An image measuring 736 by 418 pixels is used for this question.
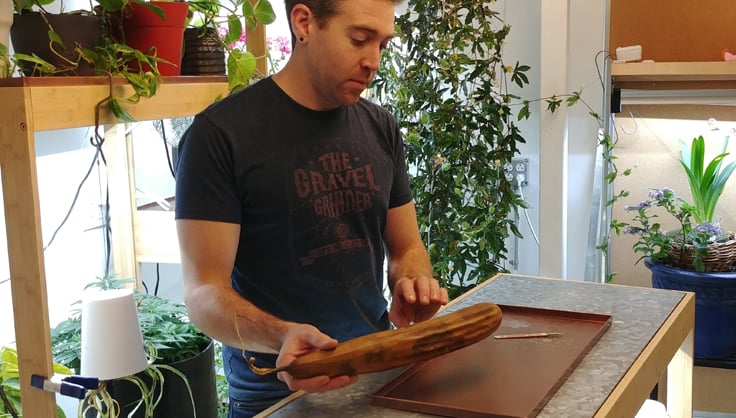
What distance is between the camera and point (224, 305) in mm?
1293

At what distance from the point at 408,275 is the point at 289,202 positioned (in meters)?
0.30

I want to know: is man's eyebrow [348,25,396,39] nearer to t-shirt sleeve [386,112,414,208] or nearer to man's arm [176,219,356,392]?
t-shirt sleeve [386,112,414,208]

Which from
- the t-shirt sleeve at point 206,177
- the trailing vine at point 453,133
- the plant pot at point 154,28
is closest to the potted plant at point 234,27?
the plant pot at point 154,28

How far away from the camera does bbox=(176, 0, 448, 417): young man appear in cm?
138

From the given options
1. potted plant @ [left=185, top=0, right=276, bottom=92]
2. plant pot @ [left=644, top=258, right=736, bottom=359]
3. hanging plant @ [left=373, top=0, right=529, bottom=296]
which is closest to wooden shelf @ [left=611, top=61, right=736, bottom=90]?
hanging plant @ [left=373, top=0, right=529, bottom=296]

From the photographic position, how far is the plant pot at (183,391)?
186 centimetres

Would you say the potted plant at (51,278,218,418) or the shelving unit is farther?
the potted plant at (51,278,218,418)

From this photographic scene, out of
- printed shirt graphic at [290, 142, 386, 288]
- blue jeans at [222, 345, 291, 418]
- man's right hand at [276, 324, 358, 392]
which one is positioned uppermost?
printed shirt graphic at [290, 142, 386, 288]

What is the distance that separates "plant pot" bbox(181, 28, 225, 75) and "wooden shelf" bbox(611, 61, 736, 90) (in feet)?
5.95

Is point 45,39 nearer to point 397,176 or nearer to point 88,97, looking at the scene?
point 88,97

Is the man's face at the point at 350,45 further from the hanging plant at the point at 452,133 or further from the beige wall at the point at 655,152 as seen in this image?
the beige wall at the point at 655,152

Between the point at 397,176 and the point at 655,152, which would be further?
the point at 655,152

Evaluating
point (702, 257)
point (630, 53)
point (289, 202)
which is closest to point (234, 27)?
point (289, 202)

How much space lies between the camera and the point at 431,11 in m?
2.93
